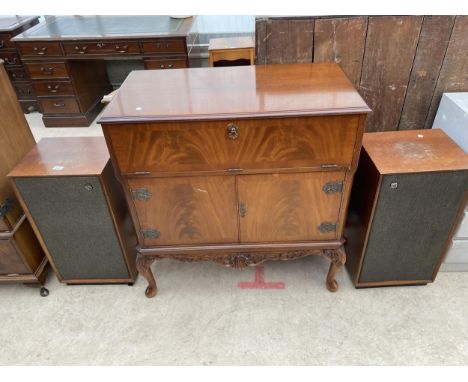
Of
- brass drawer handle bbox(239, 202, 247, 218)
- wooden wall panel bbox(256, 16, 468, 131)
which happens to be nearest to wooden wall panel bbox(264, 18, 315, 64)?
wooden wall panel bbox(256, 16, 468, 131)

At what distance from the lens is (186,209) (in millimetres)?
1282

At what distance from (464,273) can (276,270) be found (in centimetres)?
84

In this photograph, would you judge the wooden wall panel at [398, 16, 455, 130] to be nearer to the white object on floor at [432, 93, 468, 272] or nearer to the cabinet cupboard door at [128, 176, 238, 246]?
the white object on floor at [432, 93, 468, 272]

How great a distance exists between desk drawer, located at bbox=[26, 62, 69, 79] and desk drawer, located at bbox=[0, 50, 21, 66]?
0.32m

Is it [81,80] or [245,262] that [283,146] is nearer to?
[245,262]

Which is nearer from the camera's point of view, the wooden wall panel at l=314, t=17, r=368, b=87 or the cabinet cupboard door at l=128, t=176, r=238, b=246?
the cabinet cupboard door at l=128, t=176, r=238, b=246

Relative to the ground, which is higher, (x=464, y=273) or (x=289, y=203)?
(x=289, y=203)

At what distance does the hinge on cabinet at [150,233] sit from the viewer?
4.42 ft

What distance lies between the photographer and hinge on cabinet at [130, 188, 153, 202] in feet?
4.03

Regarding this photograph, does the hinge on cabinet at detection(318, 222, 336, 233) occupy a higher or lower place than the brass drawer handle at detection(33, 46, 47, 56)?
lower

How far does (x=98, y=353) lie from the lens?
1354 millimetres

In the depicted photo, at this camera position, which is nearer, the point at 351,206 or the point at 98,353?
the point at 98,353

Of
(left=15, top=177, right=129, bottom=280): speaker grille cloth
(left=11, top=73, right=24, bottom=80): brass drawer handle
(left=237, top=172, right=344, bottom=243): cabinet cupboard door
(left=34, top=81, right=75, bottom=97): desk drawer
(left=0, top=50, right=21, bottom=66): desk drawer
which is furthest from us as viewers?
(left=11, top=73, right=24, bottom=80): brass drawer handle
